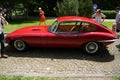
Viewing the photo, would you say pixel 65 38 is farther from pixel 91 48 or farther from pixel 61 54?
pixel 91 48

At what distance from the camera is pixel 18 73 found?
8.31m

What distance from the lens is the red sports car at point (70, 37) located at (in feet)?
34.3

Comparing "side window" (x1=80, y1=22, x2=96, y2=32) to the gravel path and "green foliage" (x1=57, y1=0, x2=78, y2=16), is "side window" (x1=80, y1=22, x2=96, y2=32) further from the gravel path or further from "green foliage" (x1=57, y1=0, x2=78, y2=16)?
"green foliage" (x1=57, y1=0, x2=78, y2=16)

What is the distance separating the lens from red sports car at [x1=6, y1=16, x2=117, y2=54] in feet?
34.3

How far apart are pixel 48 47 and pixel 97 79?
3349 mm

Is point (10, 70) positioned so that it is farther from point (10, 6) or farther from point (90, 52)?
point (10, 6)

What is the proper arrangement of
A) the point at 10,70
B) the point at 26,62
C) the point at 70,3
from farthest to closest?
1. the point at 70,3
2. the point at 26,62
3. the point at 10,70

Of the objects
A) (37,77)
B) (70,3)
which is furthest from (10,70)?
(70,3)

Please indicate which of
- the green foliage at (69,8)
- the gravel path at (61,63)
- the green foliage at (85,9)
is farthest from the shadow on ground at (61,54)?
the green foliage at (85,9)

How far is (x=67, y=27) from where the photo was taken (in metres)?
10.9

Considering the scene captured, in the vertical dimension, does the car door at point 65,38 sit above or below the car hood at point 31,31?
below

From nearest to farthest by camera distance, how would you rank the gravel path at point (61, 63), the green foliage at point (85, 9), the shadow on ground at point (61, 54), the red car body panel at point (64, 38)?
the gravel path at point (61, 63), the shadow on ground at point (61, 54), the red car body panel at point (64, 38), the green foliage at point (85, 9)

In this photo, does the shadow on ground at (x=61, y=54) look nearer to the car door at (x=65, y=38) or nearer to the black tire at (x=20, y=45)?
the black tire at (x=20, y=45)

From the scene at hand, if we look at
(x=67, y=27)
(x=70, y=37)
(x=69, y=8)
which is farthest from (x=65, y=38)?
(x=69, y=8)
